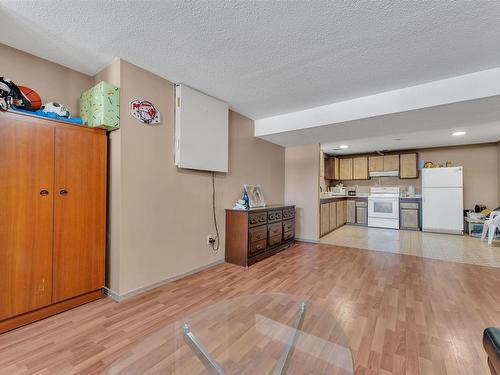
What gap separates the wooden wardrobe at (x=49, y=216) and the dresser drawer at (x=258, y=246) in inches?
69.5

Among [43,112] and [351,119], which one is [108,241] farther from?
[351,119]

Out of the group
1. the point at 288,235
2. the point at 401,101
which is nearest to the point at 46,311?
the point at 288,235

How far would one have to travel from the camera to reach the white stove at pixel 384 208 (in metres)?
5.88

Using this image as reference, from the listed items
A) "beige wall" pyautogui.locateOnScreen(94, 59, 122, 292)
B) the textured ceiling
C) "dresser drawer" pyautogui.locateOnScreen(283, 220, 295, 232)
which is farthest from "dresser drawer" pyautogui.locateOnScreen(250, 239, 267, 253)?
the textured ceiling

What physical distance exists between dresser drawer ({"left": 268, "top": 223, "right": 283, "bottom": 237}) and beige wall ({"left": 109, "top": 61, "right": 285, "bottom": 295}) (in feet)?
2.62

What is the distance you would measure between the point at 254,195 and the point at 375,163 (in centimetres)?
467

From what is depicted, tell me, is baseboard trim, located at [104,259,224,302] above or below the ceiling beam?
Answer: below

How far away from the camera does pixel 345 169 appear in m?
6.95

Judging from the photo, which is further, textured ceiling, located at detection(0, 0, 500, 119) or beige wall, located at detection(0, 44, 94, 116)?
beige wall, located at detection(0, 44, 94, 116)

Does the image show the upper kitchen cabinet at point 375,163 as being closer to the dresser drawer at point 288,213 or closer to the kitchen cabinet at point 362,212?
the kitchen cabinet at point 362,212

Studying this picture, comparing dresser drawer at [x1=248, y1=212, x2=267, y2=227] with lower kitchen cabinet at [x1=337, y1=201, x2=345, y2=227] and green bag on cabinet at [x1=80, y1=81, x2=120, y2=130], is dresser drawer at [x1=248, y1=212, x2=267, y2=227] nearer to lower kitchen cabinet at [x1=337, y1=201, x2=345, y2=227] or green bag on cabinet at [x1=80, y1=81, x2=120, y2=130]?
green bag on cabinet at [x1=80, y1=81, x2=120, y2=130]

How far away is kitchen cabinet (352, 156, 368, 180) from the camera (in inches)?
261

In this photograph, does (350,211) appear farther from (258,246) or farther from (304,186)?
(258,246)

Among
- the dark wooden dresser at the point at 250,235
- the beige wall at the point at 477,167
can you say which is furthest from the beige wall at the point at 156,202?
the beige wall at the point at 477,167
